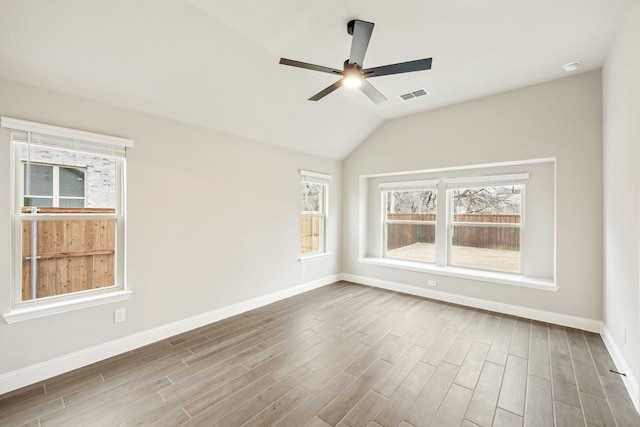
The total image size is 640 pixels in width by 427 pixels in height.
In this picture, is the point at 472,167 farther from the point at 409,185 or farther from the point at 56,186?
the point at 56,186

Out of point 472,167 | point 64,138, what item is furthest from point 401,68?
point 64,138

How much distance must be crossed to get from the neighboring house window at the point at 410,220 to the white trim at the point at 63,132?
167 inches

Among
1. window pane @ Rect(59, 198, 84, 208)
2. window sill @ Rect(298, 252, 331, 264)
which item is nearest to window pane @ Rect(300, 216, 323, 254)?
window sill @ Rect(298, 252, 331, 264)

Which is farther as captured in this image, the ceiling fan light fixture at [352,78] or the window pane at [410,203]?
the window pane at [410,203]

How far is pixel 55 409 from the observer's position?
6.48ft

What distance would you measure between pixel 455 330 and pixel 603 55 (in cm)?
346

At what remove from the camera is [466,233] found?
452 cm

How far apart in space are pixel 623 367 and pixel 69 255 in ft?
17.1

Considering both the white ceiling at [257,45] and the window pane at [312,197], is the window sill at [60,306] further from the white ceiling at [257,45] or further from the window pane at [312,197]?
the window pane at [312,197]

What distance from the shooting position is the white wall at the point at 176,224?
2303 millimetres

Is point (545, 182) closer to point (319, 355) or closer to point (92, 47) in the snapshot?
point (319, 355)

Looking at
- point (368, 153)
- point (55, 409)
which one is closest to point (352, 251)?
point (368, 153)

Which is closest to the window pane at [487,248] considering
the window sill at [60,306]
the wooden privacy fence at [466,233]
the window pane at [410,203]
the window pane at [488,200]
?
the wooden privacy fence at [466,233]

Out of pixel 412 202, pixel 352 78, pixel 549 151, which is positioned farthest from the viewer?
pixel 412 202
